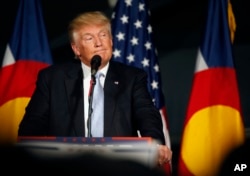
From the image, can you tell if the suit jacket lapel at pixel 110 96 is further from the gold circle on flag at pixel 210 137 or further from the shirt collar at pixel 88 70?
the gold circle on flag at pixel 210 137

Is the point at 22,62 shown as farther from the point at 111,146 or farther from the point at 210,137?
the point at 111,146

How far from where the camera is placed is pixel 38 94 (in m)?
2.24

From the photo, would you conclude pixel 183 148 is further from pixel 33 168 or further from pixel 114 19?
pixel 33 168

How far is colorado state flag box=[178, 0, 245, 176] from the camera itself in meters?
3.11

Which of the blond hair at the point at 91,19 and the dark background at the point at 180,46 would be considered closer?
the blond hair at the point at 91,19

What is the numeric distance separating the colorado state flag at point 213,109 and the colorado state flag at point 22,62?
1128mm

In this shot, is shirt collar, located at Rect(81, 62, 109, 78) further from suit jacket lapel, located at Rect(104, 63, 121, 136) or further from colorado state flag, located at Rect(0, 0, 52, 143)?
colorado state flag, located at Rect(0, 0, 52, 143)

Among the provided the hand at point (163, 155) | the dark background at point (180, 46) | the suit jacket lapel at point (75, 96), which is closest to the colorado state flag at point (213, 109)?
the dark background at point (180, 46)

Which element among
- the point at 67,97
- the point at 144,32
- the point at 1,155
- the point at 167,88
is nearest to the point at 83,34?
the point at 67,97

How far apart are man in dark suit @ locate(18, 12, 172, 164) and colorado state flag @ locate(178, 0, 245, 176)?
1033mm

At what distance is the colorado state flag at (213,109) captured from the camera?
3113 millimetres

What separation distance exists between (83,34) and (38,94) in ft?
1.20

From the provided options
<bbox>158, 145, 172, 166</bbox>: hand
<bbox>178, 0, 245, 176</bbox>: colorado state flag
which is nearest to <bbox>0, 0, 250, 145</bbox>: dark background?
<bbox>178, 0, 245, 176</bbox>: colorado state flag

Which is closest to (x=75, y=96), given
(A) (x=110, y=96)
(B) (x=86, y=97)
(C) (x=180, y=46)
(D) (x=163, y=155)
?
(B) (x=86, y=97)
